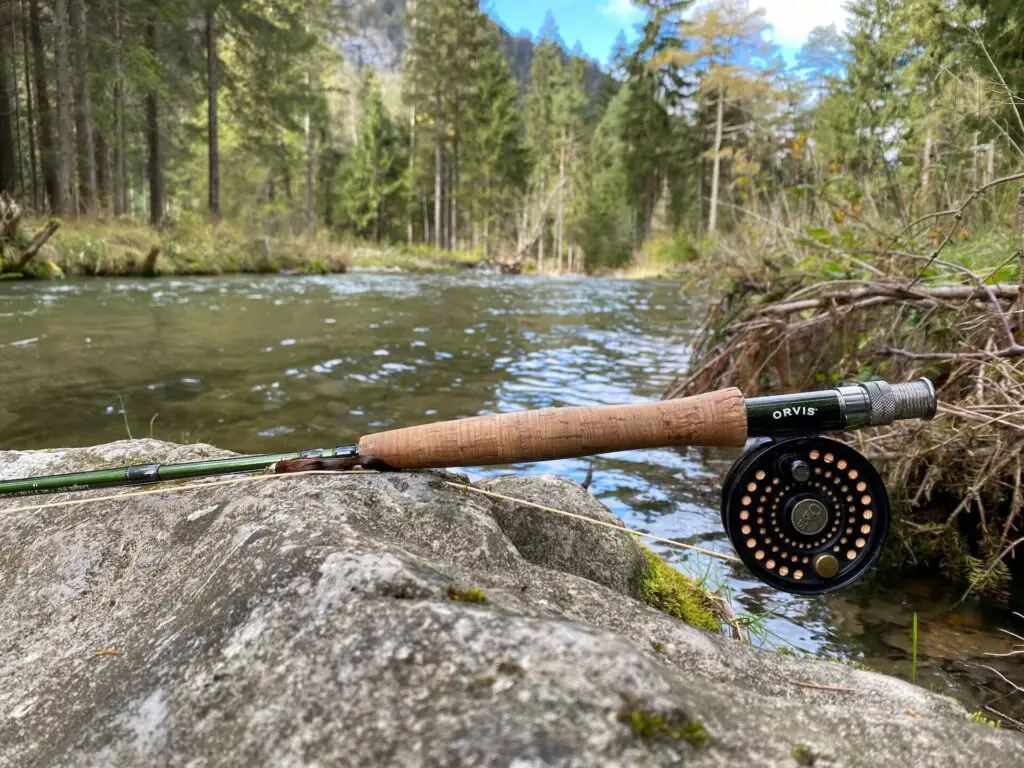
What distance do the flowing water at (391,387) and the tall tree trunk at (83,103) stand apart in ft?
Answer: 22.1

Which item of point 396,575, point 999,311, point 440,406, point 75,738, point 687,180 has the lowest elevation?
point 440,406

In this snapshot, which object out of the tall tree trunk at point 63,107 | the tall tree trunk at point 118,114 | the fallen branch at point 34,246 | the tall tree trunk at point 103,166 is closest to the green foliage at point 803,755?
the fallen branch at point 34,246

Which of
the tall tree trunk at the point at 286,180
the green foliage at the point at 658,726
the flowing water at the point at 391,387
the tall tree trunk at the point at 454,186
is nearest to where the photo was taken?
the green foliage at the point at 658,726

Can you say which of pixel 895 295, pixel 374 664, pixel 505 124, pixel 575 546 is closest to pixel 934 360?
pixel 895 295

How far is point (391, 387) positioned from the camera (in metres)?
6.45

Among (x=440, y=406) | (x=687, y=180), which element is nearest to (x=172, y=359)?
(x=440, y=406)

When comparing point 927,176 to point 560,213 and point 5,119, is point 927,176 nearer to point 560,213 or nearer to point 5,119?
point 5,119

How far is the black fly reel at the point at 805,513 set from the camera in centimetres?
156

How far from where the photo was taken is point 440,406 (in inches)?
230

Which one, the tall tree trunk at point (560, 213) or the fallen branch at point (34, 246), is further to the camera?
the tall tree trunk at point (560, 213)

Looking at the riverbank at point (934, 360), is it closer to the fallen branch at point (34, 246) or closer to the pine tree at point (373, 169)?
the fallen branch at point (34, 246)

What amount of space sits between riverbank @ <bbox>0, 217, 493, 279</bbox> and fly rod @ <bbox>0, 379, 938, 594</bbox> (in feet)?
45.9

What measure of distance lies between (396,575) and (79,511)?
44.8 inches

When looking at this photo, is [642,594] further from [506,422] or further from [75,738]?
[75,738]
